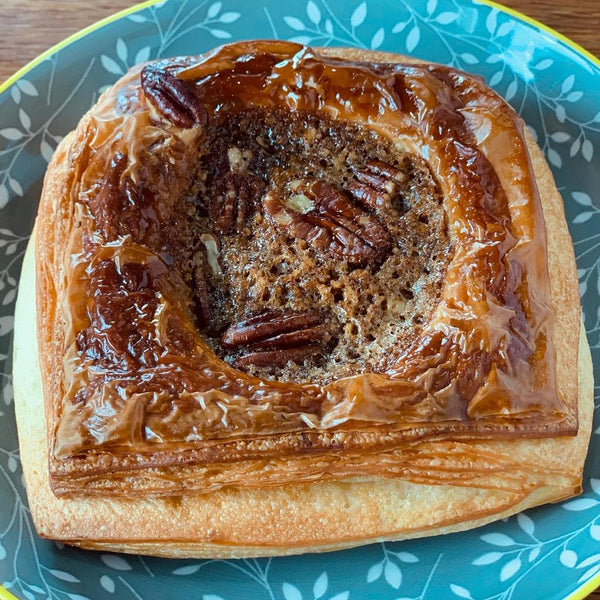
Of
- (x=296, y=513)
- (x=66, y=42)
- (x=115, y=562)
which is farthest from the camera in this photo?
(x=66, y=42)

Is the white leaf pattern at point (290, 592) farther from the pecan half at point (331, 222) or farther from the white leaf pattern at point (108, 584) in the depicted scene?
the pecan half at point (331, 222)

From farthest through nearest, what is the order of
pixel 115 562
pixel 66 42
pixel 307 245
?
pixel 66 42, pixel 307 245, pixel 115 562

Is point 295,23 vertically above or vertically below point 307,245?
above

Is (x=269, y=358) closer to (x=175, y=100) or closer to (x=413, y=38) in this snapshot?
(x=175, y=100)

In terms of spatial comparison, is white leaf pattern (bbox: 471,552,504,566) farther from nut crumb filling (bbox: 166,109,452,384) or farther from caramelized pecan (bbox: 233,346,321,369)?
caramelized pecan (bbox: 233,346,321,369)

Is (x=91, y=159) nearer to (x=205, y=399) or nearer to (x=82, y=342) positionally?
(x=82, y=342)

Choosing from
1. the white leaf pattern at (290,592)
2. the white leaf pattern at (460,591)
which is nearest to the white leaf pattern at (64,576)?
the white leaf pattern at (290,592)

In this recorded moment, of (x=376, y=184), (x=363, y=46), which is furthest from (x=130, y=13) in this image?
A: (x=376, y=184)
